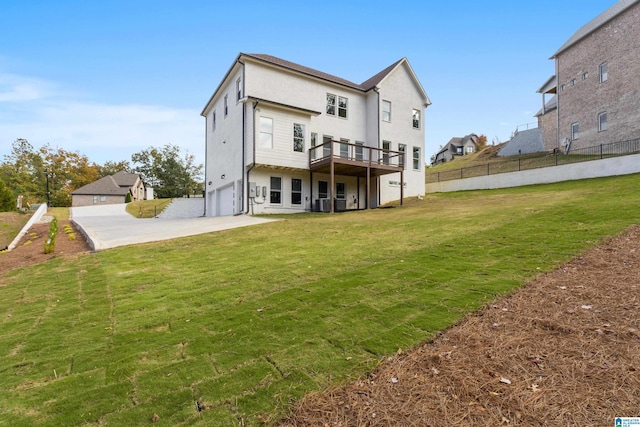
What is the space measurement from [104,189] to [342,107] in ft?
139

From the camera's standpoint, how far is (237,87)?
18.4 m

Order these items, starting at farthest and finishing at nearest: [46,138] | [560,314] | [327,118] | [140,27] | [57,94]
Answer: [46,138], [57,94], [327,118], [140,27], [560,314]

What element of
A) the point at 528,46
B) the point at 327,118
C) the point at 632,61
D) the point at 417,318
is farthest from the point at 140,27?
the point at 632,61

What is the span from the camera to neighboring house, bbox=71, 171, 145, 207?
44.8 metres

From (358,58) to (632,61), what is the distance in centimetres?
2202

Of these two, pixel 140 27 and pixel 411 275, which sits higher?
pixel 140 27

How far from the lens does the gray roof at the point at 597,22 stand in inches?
975

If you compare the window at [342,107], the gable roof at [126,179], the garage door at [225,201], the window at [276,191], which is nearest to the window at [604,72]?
the window at [342,107]

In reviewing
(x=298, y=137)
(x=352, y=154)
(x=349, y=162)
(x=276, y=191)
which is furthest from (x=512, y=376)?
(x=352, y=154)

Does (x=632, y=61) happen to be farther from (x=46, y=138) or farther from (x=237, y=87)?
(x=46, y=138)

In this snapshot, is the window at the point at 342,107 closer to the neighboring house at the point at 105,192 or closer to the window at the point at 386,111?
the window at the point at 386,111

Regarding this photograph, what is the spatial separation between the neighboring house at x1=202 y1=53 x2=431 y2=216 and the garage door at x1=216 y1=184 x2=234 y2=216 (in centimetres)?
7

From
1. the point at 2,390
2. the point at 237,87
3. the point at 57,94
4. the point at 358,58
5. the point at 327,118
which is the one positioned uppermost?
the point at 358,58

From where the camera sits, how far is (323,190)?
65.4 ft
